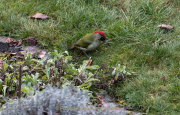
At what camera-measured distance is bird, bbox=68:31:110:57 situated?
4.36 metres

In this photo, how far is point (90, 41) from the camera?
439cm

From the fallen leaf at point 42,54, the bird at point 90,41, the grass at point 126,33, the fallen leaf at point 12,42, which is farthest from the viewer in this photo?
the fallen leaf at point 12,42

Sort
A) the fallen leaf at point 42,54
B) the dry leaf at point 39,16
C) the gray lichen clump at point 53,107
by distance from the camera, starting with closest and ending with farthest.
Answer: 1. the gray lichen clump at point 53,107
2. the fallen leaf at point 42,54
3. the dry leaf at point 39,16

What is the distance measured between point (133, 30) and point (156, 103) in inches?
80.3

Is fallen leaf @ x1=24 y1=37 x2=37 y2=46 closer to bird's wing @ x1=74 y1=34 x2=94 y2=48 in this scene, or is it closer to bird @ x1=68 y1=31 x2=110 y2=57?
bird @ x1=68 y1=31 x2=110 y2=57

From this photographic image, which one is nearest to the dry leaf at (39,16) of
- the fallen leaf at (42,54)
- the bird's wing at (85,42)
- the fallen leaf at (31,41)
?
the fallen leaf at (31,41)

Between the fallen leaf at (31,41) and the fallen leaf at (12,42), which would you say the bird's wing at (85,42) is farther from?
the fallen leaf at (12,42)

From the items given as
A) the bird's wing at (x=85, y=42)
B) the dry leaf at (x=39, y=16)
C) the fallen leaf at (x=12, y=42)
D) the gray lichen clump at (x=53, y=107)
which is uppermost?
the dry leaf at (x=39, y=16)

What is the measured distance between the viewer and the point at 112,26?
15.6 feet

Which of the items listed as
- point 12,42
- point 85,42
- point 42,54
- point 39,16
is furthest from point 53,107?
point 39,16

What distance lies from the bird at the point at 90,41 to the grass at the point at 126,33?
0.19 metres

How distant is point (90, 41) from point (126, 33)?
85 centimetres

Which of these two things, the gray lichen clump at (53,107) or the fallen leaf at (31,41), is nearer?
the gray lichen clump at (53,107)

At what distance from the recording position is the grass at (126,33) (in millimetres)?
3201
